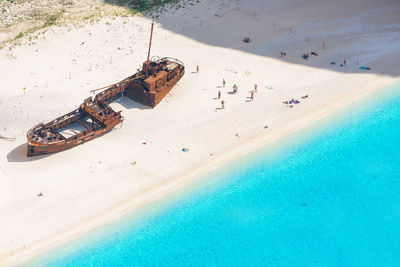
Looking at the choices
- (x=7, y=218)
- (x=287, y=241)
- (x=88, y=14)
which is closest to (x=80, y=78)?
(x=88, y=14)

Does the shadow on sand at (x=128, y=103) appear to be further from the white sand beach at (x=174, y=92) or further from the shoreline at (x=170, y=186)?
the shoreline at (x=170, y=186)

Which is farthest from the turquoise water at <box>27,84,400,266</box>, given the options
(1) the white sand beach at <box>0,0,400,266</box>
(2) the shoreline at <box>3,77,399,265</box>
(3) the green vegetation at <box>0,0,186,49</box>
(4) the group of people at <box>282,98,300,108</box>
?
(3) the green vegetation at <box>0,0,186,49</box>

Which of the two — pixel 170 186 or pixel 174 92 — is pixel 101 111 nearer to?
pixel 174 92

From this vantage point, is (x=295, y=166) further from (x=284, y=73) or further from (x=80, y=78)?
(x=80, y=78)

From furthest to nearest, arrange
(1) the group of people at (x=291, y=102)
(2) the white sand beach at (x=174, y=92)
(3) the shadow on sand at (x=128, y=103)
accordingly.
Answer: (1) the group of people at (x=291, y=102)
(3) the shadow on sand at (x=128, y=103)
(2) the white sand beach at (x=174, y=92)

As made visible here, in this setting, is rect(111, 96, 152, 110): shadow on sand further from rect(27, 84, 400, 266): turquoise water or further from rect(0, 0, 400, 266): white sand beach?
rect(27, 84, 400, 266): turquoise water

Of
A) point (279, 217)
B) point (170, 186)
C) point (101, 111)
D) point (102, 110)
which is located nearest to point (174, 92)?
point (102, 110)

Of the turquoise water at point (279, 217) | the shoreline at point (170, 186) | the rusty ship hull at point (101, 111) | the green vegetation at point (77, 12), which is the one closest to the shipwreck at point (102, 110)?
the rusty ship hull at point (101, 111)
